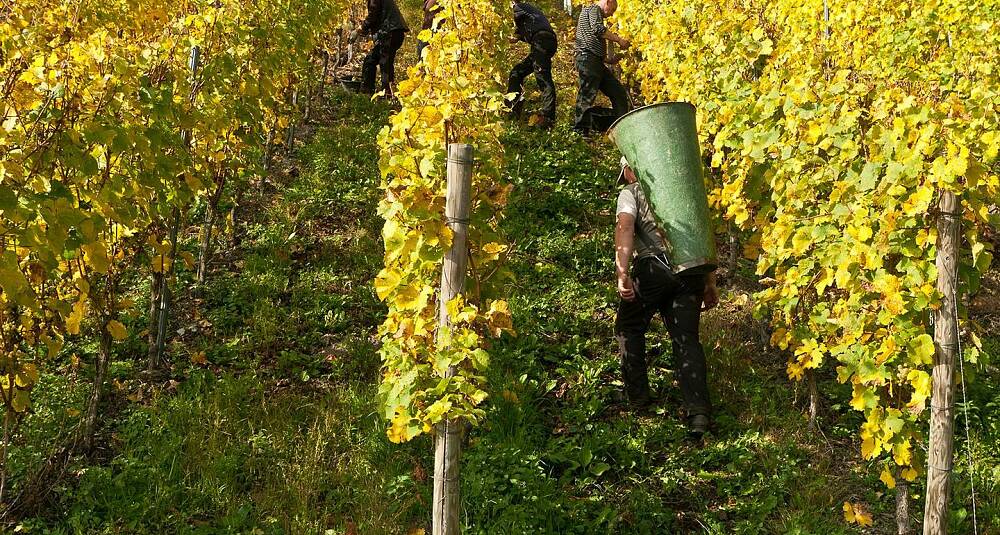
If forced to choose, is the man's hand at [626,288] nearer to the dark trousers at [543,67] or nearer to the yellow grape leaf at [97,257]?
the yellow grape leaf at [97,257]

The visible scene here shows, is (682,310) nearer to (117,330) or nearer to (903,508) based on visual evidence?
(903,508)

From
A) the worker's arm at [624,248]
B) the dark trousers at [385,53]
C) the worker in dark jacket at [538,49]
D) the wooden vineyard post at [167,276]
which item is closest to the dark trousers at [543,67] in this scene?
the worker in dark jacket at [538,49]

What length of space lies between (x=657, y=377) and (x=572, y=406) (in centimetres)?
56

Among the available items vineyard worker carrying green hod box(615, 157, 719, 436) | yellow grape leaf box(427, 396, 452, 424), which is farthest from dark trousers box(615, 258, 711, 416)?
yellow grape leaf box(427, 396, 452, 424)

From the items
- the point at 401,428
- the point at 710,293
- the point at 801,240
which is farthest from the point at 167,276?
the point at 801,240

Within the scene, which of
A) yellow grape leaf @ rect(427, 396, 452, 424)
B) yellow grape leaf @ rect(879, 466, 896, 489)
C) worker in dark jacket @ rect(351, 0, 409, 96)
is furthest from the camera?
worker in dark jacket @ rect(351, 0, 409, 96)

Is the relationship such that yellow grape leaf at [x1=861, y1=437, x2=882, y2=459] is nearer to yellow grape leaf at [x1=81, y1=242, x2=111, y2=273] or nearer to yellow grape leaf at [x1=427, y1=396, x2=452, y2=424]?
yellow grape leaf at [x1=427, y1=396, x2=452, y2=424]

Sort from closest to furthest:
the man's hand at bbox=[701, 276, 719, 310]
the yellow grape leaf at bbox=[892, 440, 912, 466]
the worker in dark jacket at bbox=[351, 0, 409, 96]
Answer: the yellow grape leaf at bbox=[892, 440, 912, 466], the man's hand at bbox=[701, 276, 719, 310], the worker in dark jacket at bbox=[351, 0, 409, 96]

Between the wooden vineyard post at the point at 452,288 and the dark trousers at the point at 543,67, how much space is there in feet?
16.8

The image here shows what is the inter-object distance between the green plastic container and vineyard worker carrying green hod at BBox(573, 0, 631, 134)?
3.61m

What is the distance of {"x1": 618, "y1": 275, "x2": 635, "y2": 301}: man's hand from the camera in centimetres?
355

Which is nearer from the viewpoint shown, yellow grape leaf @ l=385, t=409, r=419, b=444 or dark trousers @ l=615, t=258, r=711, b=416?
yellow grape leaf @ l=385, t=409, r=419, b=444

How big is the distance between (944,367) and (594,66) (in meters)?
5.00

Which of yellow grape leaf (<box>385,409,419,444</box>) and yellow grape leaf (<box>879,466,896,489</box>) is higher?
yellow grape leaf (<box>385,409,419,444</box>)
